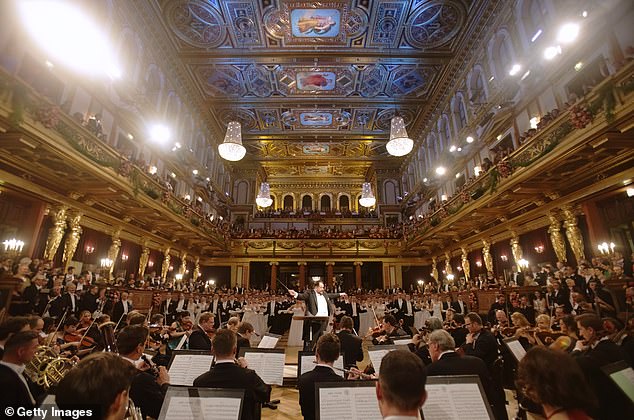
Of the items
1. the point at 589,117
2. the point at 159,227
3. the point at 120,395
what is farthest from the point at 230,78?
the point at 120,395

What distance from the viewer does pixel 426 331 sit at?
4.35 meters

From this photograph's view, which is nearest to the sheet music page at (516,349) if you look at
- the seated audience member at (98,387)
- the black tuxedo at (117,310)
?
the seated audience member at (98,387)

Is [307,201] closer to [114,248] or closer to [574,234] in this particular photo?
[114,248]

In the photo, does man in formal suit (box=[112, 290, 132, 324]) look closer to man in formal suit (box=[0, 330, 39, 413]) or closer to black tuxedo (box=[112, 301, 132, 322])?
black tuxedo (box=[112, 301, 132, 322])

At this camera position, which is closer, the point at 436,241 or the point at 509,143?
the point at 509,143

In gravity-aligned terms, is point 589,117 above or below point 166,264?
above

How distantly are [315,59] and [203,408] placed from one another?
48.4 ft

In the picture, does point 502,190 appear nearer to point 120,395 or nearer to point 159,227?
point 120,395

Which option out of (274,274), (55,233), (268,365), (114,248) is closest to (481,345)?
(268,365)

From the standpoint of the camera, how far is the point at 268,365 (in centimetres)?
336

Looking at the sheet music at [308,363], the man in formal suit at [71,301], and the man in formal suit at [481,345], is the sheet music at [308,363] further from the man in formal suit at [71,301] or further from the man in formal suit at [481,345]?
the man in formal suit at [71,301]

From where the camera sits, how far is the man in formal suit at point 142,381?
8.04ft

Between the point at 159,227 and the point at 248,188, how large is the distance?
473 inches

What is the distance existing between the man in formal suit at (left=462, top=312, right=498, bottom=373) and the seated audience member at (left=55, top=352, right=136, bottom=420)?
3.77m
